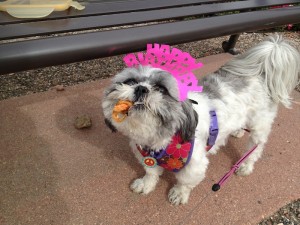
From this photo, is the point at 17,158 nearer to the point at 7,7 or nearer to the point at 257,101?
the point at 7,7

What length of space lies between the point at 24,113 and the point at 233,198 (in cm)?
219

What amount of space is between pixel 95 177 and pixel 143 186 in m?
0.43

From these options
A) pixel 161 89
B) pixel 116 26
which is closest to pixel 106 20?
pixel 116 26

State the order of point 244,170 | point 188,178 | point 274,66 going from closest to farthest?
point 188,178 < point 274,66 < point 244,170

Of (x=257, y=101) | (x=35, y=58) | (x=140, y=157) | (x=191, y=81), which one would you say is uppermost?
(x=191, y=81)

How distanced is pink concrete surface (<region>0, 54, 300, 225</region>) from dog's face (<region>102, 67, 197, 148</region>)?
863mm

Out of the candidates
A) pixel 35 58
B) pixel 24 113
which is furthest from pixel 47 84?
pixel 35 58

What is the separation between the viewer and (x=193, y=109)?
187 centimetres

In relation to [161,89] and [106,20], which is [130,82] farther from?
[106,20]

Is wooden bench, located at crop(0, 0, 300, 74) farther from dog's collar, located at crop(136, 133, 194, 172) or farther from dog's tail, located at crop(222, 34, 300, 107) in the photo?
dog's collar, located at crop(136, 133, 194, 172)

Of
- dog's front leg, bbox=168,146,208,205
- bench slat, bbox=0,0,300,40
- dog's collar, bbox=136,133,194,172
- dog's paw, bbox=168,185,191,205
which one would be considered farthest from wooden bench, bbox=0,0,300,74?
dog's paw, bbox=168,185,191,205

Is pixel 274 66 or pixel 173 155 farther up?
pixel 274 66

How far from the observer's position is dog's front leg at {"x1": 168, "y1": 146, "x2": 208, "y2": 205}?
2.24 m

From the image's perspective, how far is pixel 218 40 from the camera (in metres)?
5.20
